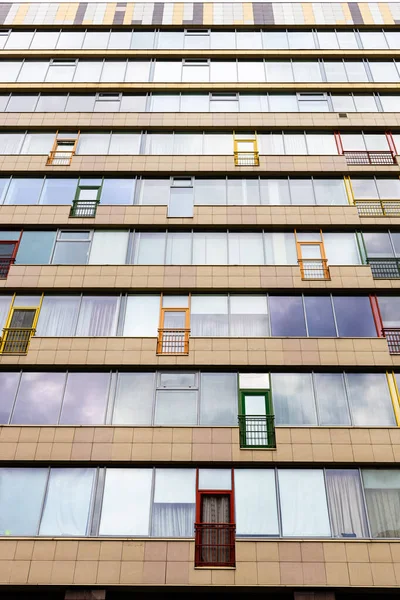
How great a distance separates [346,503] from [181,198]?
14.8 m

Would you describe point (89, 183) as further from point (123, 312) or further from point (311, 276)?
point (311, 276)

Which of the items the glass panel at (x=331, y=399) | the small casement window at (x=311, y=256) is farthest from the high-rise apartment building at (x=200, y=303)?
the small casement window at (x=311, y=256)

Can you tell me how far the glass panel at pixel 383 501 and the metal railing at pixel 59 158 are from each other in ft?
63.7

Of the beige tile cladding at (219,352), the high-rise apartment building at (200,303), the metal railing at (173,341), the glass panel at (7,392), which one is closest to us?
the high-rise apartment building at (200,303)

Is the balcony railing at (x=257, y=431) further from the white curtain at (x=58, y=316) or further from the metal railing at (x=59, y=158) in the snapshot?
the metal railing at (x=59, y=158)

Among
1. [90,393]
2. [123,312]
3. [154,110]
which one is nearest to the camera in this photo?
[90,393]

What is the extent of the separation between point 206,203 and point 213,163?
2388 millimetres

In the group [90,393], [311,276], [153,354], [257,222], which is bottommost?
[90,393]

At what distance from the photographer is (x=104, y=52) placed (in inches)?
1121

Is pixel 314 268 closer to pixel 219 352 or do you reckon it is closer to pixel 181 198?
pixel 219 352

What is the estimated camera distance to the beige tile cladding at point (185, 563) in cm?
1411

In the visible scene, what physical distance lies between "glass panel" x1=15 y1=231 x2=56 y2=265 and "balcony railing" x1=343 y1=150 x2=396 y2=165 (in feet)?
49.2

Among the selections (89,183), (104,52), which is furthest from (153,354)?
(104,52)

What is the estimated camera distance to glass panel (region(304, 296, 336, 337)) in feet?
61.8
